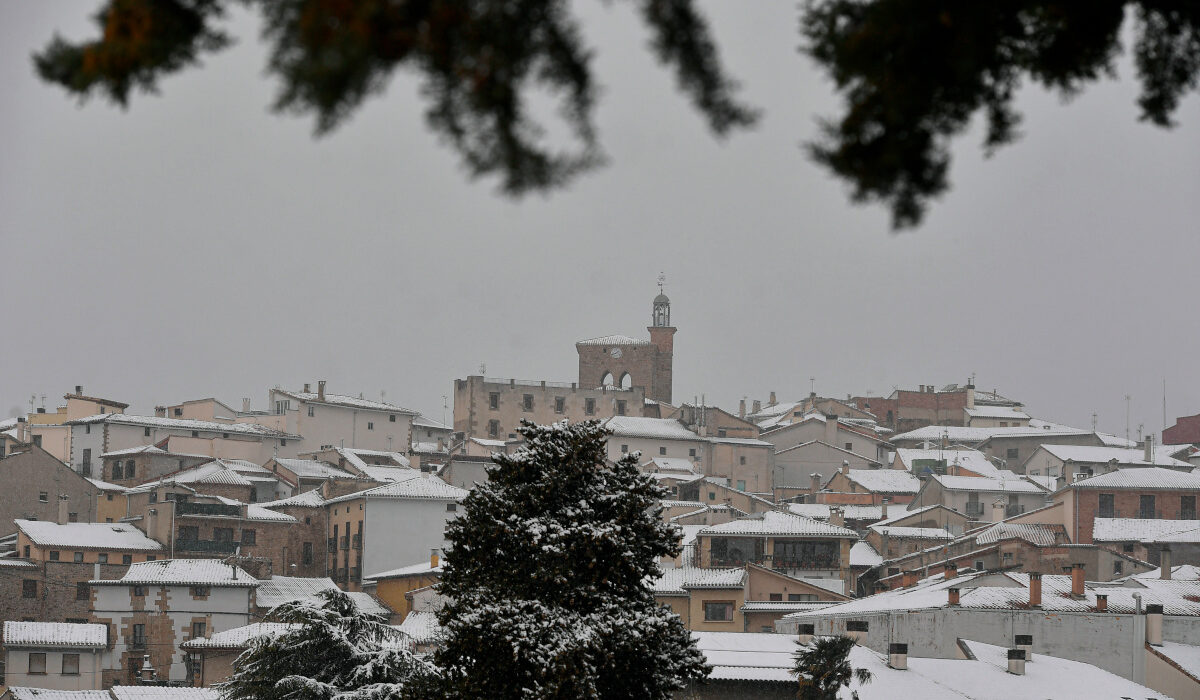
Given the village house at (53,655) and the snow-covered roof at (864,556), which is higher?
the snow-covered roof at (864,556)

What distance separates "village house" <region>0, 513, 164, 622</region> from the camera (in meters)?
54.3

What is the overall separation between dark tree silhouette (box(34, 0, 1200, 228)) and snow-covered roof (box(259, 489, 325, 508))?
204ft

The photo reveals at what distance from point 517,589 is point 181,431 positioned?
64624mm

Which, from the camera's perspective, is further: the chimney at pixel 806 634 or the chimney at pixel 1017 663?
the chimney at pixel 1017 663

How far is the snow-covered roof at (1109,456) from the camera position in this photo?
7844 centimetres

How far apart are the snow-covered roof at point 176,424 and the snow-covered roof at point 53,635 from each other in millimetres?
31540

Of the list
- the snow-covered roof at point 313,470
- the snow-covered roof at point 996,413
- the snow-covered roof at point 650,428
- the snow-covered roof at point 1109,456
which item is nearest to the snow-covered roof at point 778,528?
the snow-covered roof at point 313,470

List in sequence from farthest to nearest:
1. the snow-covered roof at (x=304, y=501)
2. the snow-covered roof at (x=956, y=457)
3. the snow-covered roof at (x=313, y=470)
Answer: the snow-covered roof at (x=956, y=457) < the snow-covered roof at (x=313, y=470) < the snow-covered roof at (x=304, y=501)

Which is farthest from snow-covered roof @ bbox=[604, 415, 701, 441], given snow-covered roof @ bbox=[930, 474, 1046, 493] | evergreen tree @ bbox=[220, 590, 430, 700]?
evergreen tree @ bbox=[220, 590, 430, 700]

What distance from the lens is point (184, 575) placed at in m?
53.2

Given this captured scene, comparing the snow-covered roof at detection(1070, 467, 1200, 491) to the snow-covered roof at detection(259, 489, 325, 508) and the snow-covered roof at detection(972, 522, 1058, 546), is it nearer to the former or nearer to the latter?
the snow-covered roof at detection(972, 522, 1058, 546)

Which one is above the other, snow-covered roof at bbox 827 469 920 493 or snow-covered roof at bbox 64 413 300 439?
snow-covered roof at bbox 64 413 300 439

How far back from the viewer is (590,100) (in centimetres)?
397

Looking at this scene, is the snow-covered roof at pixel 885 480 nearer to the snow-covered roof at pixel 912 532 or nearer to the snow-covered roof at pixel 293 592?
the snow-covered roof at pixel 912 532
